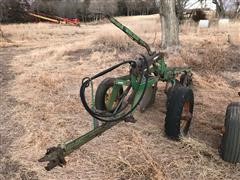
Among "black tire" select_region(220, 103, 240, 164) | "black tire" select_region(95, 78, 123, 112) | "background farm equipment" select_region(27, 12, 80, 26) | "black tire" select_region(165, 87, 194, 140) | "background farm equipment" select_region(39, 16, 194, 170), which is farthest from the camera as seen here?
"background farm equipment" select_region(27, 12, 80, 26)

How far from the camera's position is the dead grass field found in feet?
13.5

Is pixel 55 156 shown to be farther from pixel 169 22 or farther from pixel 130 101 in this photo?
pixel 169 22

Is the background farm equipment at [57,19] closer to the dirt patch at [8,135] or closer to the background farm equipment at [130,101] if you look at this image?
the dirt patch at [8,135]

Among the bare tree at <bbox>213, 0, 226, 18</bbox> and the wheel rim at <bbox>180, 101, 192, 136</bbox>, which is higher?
the bare tree at <bbox>213, 0, 226, 18</bbox>

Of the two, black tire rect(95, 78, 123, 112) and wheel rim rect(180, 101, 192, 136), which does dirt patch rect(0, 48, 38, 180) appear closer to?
black tire rect(95, 78, 123, 112)

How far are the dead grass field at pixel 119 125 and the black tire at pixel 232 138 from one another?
11 cm


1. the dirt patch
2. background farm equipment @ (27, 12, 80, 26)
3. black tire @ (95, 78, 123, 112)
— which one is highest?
background farm equipment @ (27, 12, 80, 26)

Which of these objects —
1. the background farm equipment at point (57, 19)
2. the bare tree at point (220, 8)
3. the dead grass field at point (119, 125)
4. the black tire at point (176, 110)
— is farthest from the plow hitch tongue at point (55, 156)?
the bare tree at point (220, 8)

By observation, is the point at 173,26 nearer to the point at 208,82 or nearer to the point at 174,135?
the point at 208,82

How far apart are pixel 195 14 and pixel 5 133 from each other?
17.9 meters

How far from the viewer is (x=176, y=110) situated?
4.52 meters

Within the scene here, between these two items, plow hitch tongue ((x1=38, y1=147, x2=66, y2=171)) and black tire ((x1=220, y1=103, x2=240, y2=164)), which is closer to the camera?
plow hitch tongue ((x1=38, y1=147, x2=66, y2=171))

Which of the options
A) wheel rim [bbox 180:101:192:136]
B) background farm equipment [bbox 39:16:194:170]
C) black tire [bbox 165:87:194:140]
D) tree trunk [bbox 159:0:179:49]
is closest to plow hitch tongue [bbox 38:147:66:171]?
background farm equipment [bbox 39:16:194:170]

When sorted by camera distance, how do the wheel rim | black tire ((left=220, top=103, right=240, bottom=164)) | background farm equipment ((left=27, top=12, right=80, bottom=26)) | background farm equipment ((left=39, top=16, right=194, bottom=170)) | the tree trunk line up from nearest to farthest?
background farm equipment ((left=39, top=16, right=194, bottom=170)), black tire ((left=220, top=103, right=240, bottom=164)), the wheel rim, the tree trunk, background farm equipment ((left=27, top=12, right=80, bottom=26))
